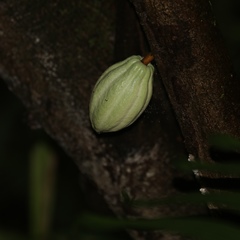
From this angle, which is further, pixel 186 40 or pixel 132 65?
pixel 132 65

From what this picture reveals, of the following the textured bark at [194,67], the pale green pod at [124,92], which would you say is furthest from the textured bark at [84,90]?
Answer: the textured bark at [194,67]

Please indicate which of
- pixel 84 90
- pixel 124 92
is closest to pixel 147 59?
pixel 124 92

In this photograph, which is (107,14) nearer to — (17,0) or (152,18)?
(17,0)

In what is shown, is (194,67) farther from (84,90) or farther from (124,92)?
(84,90)

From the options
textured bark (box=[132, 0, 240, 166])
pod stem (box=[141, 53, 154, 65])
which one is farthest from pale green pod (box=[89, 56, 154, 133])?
textured bark (box=[132, 0, 240, 166])

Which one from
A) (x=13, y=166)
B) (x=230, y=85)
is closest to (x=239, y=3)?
(x=230, y=85)

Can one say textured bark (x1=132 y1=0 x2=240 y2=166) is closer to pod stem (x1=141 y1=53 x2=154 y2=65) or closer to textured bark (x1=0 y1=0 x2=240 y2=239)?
pod stem (x1=141 y1=53 x2=154 y2=65)

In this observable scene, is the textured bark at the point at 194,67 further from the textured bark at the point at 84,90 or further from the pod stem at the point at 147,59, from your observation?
the textured bark at the point at 84,90

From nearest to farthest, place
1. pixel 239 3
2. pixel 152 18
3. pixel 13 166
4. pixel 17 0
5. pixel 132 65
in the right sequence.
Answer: pixel 152 18
pixel 132 65
pixel 17 0
pixel 239 3
pixel 13 166

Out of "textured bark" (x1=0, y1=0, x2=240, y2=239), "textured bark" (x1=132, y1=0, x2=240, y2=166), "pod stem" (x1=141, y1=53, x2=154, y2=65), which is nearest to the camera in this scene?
"textured bark" (x1=132, y1=0, x2=240, y2=166)
